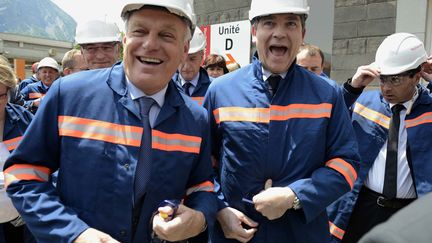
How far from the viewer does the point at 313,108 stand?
2172 millimetres

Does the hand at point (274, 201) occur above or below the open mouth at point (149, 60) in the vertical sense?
below

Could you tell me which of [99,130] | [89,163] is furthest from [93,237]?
[99,130]

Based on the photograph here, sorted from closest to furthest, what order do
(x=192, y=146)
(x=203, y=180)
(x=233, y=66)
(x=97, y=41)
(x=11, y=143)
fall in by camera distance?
(x=192, y=146)
(x=203, y=180)
(x=11, y=143)
(x=97, y=41)
(x=233, y=66)

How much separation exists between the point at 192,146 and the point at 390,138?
6.08 ft

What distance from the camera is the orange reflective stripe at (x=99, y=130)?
1.70 meters

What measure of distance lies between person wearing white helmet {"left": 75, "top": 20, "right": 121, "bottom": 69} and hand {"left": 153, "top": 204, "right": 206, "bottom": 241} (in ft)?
7.30

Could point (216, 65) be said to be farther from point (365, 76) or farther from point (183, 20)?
point (183, 20)

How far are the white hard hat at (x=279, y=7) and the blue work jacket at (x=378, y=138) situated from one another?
127 cm

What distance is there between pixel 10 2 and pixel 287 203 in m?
122

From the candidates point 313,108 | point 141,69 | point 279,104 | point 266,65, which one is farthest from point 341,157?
point 141,69

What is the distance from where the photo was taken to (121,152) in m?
1.71

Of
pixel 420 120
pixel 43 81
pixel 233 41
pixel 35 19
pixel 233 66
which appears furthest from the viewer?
pixel 35 19

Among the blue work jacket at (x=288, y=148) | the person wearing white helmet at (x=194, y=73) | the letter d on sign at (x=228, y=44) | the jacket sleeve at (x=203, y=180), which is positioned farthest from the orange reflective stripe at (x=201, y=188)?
the letter d on sign at (x=228, y=44)

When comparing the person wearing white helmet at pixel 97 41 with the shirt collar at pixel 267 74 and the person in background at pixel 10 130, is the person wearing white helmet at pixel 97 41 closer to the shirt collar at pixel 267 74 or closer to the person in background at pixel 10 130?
the person in background at pixel 10 130
